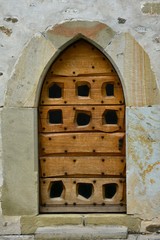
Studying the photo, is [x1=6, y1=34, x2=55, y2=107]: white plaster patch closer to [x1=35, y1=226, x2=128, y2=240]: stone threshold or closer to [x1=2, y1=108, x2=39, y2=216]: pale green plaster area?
[x1=2, y1=108, x2=39, y2=216]: pale green plaster area

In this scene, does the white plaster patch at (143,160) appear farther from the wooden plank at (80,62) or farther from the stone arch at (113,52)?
the wooden plank at (80,62)

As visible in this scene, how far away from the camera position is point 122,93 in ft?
15.8

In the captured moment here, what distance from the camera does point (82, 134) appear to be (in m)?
4.85

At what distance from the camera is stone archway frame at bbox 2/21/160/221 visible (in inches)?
183

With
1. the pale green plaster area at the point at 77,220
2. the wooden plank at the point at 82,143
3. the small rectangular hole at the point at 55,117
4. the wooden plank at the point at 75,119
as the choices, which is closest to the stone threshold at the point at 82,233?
the pale green plaster area at the point at 77,220

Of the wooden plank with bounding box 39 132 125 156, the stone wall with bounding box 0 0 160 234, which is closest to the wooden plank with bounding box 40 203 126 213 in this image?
the stone wall with bounding box 0 0 160 234

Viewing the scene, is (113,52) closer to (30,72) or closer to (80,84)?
(80,84)

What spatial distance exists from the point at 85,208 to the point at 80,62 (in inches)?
54.5

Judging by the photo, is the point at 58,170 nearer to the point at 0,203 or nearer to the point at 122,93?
the point at 0,203

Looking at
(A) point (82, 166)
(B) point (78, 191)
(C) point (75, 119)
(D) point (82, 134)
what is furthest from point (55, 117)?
(B) point (78, 191)

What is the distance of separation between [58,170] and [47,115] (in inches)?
20.9

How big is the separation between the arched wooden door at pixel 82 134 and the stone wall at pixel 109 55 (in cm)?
14

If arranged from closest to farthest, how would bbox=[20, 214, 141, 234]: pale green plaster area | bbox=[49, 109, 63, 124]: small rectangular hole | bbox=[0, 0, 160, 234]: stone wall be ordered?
bbox=[0, 0, 160, 234]: stone wall
bbox=[20, 214, 141, 234]: pale green plaster area
bbox=[49, 109, 63, 124]: small rectangular hole

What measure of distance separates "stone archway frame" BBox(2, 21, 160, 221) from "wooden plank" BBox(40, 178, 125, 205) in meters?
0.13
